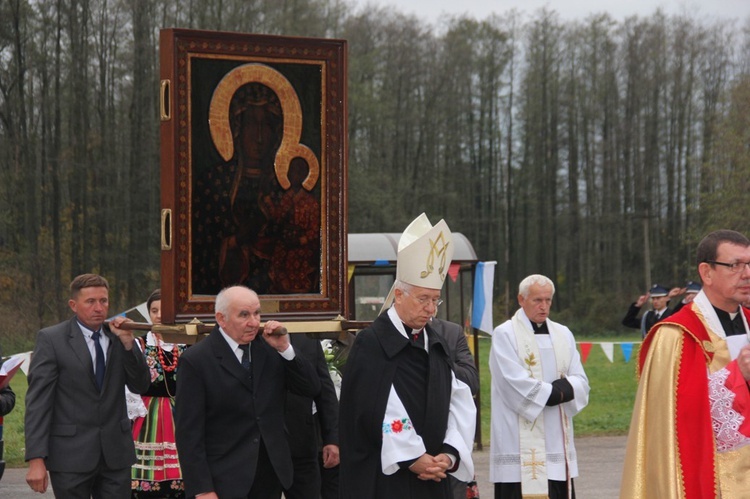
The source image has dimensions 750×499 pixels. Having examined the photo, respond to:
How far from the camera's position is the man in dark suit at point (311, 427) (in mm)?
7148

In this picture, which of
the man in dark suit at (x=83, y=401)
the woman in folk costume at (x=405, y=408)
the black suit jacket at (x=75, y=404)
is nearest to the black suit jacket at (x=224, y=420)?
the woman in folk costume at (x=405, y=408)

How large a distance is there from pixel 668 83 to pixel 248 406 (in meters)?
44.8

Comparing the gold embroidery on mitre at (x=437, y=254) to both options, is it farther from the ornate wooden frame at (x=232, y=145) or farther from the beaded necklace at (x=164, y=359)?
the beaded necklace at (x=164, y=359)

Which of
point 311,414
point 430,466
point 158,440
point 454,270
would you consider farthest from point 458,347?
point 454,270

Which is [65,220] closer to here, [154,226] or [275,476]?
[154,226]

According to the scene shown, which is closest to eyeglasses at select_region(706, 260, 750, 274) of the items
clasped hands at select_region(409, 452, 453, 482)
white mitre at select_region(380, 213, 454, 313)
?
white mitre at select_region(380, 213, 454, 313)

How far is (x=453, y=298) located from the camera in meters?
14.0

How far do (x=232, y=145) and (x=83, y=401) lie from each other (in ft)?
5.87

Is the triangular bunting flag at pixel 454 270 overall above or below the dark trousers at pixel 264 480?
above

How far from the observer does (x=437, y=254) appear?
18.5 ft

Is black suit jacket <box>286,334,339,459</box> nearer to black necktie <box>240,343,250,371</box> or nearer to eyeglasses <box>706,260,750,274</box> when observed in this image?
Result: black necktie <box>240,343,250,371</box>

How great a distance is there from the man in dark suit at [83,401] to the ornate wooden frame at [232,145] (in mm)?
470

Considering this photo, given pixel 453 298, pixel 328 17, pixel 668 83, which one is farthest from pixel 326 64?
pixel 668 83

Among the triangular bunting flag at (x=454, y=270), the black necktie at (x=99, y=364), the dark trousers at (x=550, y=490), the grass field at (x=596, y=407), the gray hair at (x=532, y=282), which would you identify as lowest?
the grass field at (x=596, y=407)
